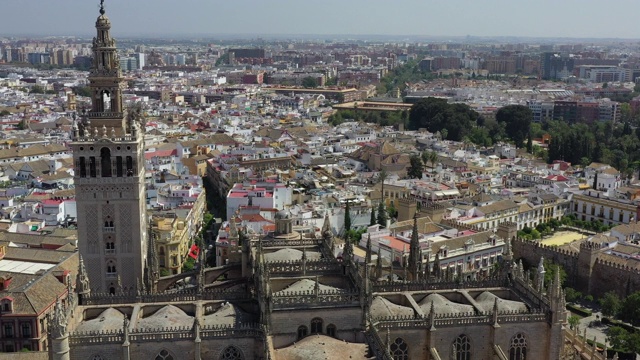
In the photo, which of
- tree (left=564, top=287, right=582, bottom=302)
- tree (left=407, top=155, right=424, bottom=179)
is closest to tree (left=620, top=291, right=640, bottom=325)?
tree (left=564, top=287, right=582, bottom=302)

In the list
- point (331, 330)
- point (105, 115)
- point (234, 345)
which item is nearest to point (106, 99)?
point (105, 115)

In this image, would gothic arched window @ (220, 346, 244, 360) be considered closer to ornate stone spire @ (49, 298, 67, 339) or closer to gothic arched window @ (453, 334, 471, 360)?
ornate stone spire @ (49, 298, 67, 339)

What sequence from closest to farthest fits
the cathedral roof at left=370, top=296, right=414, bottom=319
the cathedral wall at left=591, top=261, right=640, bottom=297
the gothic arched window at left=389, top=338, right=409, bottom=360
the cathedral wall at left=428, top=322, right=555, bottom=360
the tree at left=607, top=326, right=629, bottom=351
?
the gothic arched window at left=389, top=338, right=409, bottom=360
the cathedral wall at left=428, top=322, right=555, bottom=360
the cathedral roof at left=370, top=296, right=414, bottom=319
the tree at left=607, top=326, right=629, bottom=351
the cathedral wall at left=591, top=261, right=640, bottom=297

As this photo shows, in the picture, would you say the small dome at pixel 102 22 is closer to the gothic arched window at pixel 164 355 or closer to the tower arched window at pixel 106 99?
the tower arched window at pixel 106 99

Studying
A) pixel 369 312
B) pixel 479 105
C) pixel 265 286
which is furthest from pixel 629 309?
pixel 479 105

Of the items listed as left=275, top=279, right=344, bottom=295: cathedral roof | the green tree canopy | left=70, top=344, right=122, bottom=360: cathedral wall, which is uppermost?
left=275, top=279, right=344, bottom=295: cathedral roof

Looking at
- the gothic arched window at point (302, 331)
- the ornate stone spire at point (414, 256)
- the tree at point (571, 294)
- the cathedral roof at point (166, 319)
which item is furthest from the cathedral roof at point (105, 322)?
the tree at point (571, 294)

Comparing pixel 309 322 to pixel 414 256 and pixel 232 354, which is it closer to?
pixel 232 354

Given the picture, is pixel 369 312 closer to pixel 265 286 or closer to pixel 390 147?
pixel 265 286
